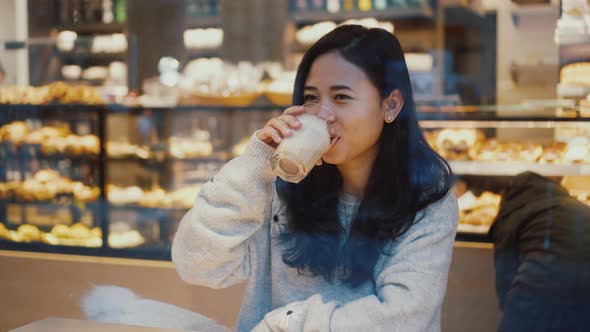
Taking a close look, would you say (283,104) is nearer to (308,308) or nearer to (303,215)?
(303,215)

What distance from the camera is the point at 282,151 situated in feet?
3.84

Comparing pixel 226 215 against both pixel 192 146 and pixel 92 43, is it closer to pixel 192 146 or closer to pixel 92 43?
pixel 192 146

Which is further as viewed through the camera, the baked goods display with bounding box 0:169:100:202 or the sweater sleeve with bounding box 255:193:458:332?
the baked goods display with bounding box 0:169:100:202

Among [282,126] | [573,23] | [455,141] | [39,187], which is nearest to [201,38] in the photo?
[39,187]

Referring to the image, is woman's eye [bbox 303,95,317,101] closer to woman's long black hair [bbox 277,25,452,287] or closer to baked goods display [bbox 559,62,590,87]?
woman's long black hair [bbox 277,25,452,287]

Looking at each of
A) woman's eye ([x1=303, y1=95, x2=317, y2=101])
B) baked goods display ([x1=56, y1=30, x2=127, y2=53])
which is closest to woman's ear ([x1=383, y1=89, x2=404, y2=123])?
woman's eye ([x1=303, y1=95, x2=317, y2=101])

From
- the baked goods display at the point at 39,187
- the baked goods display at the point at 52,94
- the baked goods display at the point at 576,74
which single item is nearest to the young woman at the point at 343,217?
the baked goods display at the point at 576,74

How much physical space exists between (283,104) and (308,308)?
1852 millimetres

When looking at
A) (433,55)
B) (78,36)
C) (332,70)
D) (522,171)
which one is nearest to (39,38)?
(78,36)

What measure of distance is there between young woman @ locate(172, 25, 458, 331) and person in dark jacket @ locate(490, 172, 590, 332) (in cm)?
76

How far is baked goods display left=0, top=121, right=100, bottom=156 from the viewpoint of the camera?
3.28 metres

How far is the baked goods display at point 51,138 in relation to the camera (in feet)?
10.8

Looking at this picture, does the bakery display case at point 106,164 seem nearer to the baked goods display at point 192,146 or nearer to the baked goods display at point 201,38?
the baked goods display at point 192,146

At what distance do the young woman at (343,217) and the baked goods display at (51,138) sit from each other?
6.48 feet
